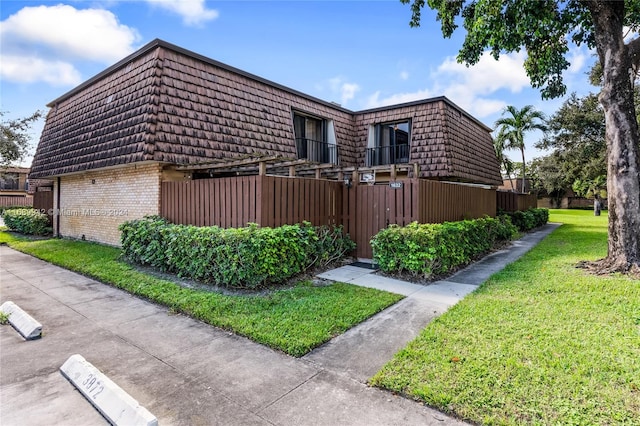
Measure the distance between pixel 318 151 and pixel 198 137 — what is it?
5535 millimetres

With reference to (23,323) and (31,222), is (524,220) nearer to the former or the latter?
(23,323)

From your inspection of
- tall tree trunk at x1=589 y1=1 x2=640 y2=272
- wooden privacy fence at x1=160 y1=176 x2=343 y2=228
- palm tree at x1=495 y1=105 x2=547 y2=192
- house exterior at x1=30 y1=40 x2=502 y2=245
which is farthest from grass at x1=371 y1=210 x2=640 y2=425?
palm tree at x1=495 y1=105 x2=547 y2=192

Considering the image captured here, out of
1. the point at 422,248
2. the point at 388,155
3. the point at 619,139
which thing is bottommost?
the point at 422,248

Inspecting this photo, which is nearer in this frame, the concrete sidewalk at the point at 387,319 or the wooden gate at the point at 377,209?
the concrete sidewalk at the point at 387,319

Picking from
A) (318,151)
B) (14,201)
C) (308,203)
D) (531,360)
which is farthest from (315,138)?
(14,201)

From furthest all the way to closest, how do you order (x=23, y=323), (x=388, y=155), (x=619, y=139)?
(x=388, y=155)
(x=619, y=139)
(x=23, y=323)

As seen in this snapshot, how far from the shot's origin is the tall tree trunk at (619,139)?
7.07m

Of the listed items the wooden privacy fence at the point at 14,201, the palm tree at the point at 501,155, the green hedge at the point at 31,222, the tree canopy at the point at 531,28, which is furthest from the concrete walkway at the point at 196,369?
the wooden privacy fence at the point at 14,201

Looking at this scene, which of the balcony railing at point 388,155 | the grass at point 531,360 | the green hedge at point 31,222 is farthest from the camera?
the green hedge at point 31,222

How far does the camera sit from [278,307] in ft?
16.6

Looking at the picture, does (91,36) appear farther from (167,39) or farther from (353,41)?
(353,41)

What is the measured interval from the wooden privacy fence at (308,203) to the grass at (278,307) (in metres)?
1.70

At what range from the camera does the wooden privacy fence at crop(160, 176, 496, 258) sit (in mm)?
6980

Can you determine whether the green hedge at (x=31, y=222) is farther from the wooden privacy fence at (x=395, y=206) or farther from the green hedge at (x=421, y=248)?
the green hedge at (x=421, y=248)
